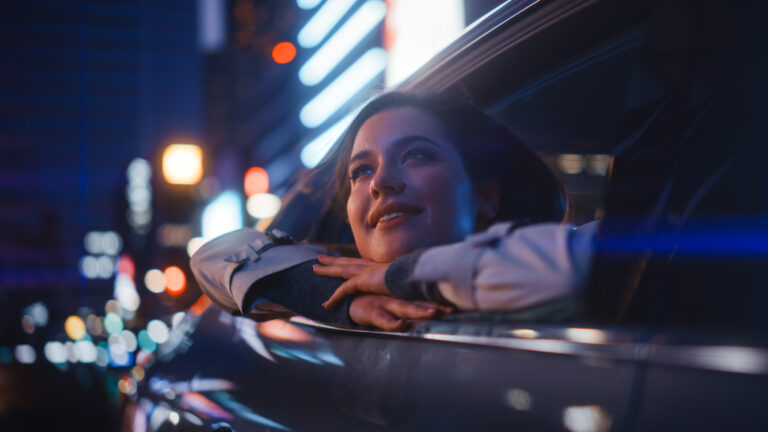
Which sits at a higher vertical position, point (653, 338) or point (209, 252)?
point (209, 252)

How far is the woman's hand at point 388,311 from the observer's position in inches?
44.3

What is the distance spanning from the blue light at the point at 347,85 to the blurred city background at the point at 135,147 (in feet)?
0.70

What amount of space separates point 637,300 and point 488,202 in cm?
84

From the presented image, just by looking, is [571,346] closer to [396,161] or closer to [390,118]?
[396,161]

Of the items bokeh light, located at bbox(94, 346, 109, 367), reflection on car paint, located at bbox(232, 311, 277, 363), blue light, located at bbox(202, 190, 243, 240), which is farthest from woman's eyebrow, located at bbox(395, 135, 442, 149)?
blue light, located at bbox(202, 190, 243, 240)

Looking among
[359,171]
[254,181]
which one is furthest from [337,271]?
[254,181]

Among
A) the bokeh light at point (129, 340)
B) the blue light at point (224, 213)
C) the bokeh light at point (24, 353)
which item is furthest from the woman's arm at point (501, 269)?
the blue light at point (224, 213)

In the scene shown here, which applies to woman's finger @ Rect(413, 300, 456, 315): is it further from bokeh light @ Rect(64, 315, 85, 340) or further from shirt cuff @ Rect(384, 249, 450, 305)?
bokeh light @ Rect(64, 315, 85, 340)

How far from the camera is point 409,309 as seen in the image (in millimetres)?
1152

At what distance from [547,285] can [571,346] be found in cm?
9

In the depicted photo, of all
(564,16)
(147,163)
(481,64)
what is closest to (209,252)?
(481,64)

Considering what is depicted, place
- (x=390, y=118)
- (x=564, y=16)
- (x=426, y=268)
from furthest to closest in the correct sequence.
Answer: (x=390, y=118)
(x=564, y=16)
(x=426, y=268)

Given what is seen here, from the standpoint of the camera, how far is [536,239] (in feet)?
3.02

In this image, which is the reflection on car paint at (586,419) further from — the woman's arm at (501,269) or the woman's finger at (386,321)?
the woman's finger at (386,321)
